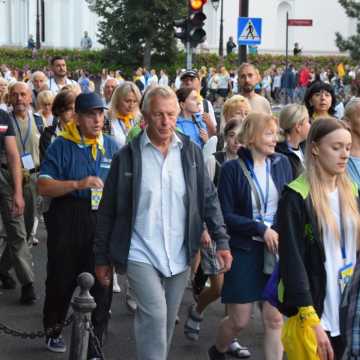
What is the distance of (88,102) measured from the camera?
696 centimetres

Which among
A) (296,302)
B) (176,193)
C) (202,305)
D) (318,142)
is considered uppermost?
(318,142)

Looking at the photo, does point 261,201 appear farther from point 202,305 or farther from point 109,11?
point 109,11

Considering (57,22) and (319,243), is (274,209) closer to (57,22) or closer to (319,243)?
(319,243)

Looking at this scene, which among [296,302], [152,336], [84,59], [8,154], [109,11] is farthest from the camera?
[84,59]

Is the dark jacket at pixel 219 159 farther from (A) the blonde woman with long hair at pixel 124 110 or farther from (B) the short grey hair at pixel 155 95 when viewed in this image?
(B) the short grey hair at pixel 155 95

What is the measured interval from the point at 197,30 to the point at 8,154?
940 centimetres

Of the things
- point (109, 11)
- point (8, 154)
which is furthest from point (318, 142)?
point (109, 11)

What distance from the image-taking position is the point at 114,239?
5695 millimetres

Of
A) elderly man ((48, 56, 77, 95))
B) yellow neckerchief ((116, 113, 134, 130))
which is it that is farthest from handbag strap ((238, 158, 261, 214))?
elderly man ((48, 56, 77, 95))

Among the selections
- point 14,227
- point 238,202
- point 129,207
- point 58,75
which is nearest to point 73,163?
point 238,202

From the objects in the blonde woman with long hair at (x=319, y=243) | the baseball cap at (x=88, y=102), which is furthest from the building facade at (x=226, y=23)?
the blonde woman with long hair at (x=319, y=243)

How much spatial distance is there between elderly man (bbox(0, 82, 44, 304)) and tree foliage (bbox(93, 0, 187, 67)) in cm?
4309

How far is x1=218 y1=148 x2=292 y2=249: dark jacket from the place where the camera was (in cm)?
638

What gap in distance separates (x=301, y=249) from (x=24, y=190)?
495 centimetres
